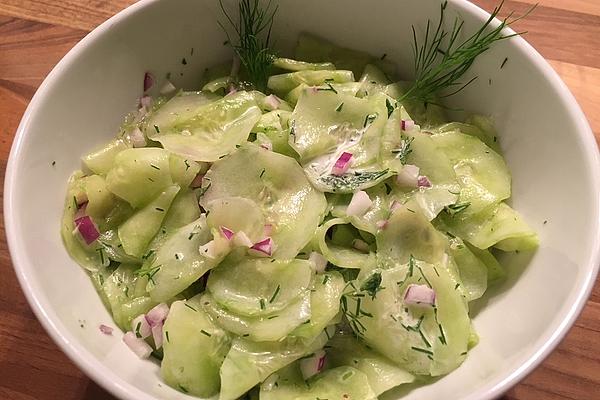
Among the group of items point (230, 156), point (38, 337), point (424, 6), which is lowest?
point (38, 337)

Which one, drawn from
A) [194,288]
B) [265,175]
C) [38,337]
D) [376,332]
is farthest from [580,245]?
[38,337]

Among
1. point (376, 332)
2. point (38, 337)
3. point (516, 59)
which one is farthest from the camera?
point (38, 337)

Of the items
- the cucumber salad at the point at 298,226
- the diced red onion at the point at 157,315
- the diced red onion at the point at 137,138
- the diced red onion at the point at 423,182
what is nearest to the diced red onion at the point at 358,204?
the cucumber salad at the point at 298,226

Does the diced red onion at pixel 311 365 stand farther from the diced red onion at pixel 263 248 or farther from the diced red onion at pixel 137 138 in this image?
the diced red onion at pixel 137 138

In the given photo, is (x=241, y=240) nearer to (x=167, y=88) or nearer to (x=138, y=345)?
(x=138, y=345)

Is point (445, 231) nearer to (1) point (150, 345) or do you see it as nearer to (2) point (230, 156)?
(2) point (230, 156)

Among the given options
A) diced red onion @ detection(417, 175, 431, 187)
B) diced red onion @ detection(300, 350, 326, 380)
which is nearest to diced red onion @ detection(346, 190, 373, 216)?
diced red onion @ detection(417, 175, 431, 187)
